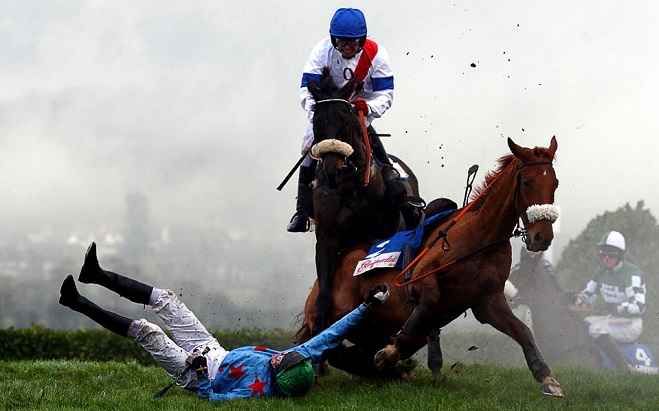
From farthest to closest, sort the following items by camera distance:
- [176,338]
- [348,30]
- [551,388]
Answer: [348,30]
[176,338]
[551,388]

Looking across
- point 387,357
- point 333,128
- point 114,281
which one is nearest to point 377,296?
point 387,357

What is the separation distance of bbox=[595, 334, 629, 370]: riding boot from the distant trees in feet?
18.1

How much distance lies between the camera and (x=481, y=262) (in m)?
8.00

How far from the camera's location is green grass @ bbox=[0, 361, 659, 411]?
7.15 meters

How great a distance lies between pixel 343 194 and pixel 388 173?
1.84 ft

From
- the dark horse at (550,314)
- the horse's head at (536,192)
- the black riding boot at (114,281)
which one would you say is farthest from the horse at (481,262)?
the dark horse at (550,314)

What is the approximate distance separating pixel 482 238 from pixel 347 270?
1.65m

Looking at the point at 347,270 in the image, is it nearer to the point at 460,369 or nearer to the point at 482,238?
the point at 482,238

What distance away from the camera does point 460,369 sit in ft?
35.3

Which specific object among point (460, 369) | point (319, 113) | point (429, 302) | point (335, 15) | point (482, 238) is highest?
point (335, 15)

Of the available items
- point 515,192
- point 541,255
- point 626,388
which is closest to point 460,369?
point 626,388

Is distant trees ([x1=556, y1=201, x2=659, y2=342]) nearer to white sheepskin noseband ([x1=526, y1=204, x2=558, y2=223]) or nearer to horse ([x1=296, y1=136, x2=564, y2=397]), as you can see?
horse ([x1=296, y1=136, x2=564, y2=397])

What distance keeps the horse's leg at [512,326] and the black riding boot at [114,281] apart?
2972mm

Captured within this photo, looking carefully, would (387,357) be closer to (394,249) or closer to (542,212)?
(394,249)
